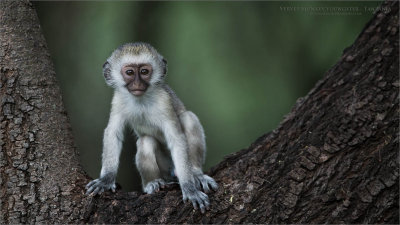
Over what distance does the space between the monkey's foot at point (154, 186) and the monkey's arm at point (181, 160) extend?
0.28m

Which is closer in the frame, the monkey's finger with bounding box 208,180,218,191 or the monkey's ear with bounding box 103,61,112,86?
the monkey's finger with bounding box 208,180,218,191

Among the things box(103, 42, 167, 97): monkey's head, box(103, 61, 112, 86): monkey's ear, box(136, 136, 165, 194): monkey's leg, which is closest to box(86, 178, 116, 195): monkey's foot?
box(136, 136, 165, 194): monkey's leg

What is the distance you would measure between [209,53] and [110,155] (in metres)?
4.13

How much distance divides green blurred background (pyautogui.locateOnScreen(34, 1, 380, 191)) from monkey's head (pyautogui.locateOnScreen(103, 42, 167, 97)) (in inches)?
113

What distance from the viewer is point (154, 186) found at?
5617 mm

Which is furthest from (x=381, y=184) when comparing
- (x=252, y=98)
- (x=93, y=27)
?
(x=93, y=27)

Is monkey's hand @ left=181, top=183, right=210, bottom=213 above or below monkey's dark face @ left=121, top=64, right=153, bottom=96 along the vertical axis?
below

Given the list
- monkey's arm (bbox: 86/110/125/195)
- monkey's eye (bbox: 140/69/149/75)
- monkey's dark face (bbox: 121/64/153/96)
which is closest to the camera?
monkey's arm (bbox: 86/110/125/195)

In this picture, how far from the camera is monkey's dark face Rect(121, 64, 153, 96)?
19.2ft

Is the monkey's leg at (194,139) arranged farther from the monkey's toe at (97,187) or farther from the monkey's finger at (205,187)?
the monkey's toe at (97,187)

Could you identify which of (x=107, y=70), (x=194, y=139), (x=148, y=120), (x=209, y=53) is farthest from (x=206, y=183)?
(x=209, y=53)

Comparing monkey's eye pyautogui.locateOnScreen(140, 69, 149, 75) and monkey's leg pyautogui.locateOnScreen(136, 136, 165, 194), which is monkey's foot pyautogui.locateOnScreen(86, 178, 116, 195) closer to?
monkey's leg pyautogui.locateOnScreen(136, 136, 165, 194)

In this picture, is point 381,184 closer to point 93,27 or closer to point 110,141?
point 110,141

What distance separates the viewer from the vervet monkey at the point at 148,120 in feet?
18.9
